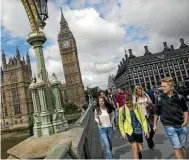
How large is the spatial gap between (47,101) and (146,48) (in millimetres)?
108397

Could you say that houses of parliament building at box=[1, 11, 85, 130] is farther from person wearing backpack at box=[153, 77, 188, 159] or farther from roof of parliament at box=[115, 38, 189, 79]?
person wearing backpack at box=[153, 77, 188, 159]

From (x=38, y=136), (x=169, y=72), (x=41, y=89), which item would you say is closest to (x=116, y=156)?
(x=38, y=136)

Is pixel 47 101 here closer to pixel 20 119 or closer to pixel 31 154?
pixel 31 154

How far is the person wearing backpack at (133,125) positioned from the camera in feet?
14.5

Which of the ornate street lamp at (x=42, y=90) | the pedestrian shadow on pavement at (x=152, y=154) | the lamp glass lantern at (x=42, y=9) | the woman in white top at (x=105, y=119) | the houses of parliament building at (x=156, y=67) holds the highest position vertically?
the houses of parliament building at (x=156, y=67)

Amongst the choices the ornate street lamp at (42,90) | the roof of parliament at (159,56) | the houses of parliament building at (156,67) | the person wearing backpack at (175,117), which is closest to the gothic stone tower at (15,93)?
the houses of parliament building at (156,67)

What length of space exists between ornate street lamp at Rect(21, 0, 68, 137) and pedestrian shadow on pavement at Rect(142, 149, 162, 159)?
1.74 m

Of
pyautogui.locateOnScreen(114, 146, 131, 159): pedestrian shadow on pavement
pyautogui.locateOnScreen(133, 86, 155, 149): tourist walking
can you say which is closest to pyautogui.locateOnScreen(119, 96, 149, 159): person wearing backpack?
pyautogui.locateOnScreen(114, 146, 131, 159): pedestrian shadow on pavement

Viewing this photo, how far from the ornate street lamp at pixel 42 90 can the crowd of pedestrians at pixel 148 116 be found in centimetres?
89

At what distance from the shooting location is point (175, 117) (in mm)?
3771

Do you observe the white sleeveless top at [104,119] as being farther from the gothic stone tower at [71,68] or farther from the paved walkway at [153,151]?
the gothic stone tower at [71,68]

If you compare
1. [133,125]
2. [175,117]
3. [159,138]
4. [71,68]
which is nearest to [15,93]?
[71,68]

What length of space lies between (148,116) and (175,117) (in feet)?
6.82

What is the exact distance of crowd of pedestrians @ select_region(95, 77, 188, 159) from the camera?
375 cm
